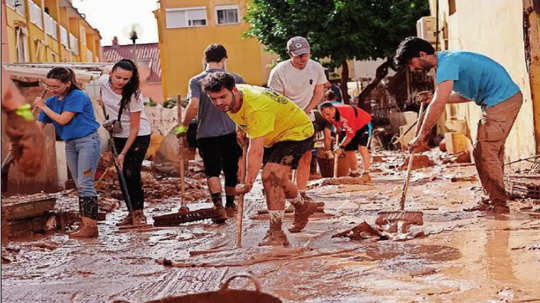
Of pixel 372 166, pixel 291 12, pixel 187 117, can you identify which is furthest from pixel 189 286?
pixel 291 12

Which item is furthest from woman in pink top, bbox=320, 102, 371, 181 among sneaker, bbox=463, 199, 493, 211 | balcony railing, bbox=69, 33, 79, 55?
balcony railing, bbox=69, 33, 79, 55

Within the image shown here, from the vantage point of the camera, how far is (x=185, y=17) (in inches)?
1594

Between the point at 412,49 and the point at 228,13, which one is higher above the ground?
the point at 228,13

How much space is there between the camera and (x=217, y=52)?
306 inches

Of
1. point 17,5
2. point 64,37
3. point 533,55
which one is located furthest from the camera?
point 64,37

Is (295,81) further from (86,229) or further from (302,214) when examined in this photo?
(86,229)

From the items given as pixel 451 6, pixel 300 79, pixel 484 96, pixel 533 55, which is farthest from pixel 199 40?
pixel 484 96

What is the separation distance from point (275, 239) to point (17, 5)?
21.7 m

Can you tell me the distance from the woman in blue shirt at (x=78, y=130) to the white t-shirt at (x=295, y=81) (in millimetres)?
2077

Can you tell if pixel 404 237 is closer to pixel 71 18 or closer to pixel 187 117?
pixel 187 117

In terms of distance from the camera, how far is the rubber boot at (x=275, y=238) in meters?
5.57

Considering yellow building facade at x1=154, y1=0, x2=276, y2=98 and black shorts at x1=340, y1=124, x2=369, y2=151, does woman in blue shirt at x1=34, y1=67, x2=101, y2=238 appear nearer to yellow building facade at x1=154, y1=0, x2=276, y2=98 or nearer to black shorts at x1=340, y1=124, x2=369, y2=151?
black shorts at x1=340, y1=124, x2=369, y2=151

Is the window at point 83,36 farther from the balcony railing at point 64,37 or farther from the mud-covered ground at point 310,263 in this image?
the mud-covered ground at point 310,263

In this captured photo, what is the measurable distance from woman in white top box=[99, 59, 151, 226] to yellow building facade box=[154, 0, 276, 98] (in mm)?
31309
